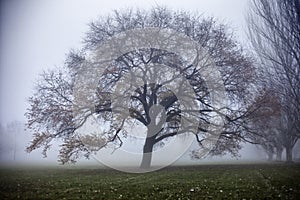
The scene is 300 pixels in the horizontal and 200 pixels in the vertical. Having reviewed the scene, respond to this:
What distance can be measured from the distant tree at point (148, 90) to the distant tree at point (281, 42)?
1.99 meters

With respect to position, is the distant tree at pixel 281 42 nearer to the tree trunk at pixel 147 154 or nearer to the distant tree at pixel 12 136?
the tree trunk at pixel 147 154

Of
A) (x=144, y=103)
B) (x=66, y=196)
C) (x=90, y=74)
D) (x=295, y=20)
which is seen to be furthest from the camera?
(x=144, y=103)

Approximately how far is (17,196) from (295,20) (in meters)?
16.2

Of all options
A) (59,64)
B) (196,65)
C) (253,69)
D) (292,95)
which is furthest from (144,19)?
(292,95)

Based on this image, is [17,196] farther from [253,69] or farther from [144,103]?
[253,69]

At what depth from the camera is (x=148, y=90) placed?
2112 cm

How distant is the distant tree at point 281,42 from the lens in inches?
656

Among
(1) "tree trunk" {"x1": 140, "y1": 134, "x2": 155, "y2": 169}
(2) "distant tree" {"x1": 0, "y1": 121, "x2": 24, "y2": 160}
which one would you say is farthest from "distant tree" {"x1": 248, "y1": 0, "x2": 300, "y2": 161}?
(2) "distant tree" {"x1": 0, "y1": 121, "x2": 24, "y2": 160}

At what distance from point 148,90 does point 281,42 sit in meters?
9.53

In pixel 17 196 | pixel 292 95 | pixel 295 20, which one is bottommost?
pixel 17 196

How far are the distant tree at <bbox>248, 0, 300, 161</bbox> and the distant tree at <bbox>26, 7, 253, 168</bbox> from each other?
199 centimetres

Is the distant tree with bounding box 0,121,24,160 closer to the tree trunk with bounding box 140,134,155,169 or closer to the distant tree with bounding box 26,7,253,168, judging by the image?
the distant tree with bounding box 26,7,253,168

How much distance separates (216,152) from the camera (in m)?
20.8

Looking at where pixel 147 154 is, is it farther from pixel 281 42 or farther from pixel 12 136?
pixel 12 136
